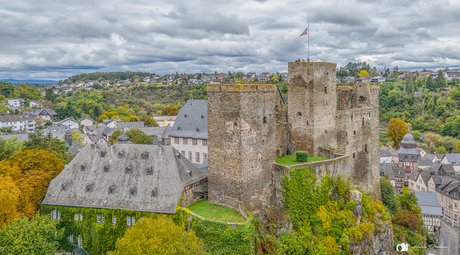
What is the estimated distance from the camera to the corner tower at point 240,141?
28048mm

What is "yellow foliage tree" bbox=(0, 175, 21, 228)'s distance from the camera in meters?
28.8

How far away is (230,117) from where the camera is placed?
28266 millimetres

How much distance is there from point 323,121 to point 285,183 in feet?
30.8

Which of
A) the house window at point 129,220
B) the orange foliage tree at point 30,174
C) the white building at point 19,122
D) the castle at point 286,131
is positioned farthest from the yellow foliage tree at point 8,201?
the white building at point 19,122

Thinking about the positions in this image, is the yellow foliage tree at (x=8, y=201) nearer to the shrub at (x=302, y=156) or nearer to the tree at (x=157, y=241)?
the tree at (x=157, y=241)


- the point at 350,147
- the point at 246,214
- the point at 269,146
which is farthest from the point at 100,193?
the point at 350,147

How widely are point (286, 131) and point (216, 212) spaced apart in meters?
13.1

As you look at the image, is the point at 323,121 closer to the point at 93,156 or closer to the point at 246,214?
the point at 246,214

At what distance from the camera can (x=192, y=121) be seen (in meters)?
51.0

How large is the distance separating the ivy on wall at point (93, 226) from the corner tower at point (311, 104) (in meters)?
16.7

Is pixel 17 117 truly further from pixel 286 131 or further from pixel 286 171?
pixel 286 171

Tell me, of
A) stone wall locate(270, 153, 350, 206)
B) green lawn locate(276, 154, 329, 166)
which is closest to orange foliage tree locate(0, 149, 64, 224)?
stone wall locate(270, 153, 350, 206)

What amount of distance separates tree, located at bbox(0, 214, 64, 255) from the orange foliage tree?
10.2 feet

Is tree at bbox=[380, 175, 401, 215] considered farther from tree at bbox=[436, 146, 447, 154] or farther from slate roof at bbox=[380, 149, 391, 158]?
tree at bbox=[436, 146, 447, 154]
